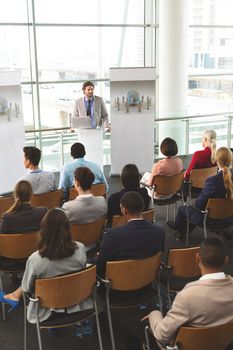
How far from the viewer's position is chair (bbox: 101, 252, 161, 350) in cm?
300

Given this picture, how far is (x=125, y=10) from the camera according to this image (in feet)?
33.8

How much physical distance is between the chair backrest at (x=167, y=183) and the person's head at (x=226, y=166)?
71 cm

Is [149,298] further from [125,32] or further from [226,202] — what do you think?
[125,32]

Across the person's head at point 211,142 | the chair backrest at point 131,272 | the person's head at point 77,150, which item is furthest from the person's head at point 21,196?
the person's head at point 211,142

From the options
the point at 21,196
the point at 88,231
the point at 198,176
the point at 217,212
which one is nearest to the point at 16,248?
the point at 21,196

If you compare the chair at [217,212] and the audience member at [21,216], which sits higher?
the audience member at [21,216]

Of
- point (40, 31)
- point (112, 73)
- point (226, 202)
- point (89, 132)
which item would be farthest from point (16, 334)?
point (40, 31)

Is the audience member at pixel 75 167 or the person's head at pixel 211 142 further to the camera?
the person's head at pixel 211 142

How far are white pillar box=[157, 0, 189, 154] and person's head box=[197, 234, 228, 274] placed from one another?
7409 millimetres

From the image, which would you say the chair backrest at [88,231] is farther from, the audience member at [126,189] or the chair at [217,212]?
the chair at [217,212]

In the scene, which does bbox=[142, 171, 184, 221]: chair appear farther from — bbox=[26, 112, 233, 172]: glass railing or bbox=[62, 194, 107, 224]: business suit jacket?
bbox=[26, 112, 233, 172]: glass railing

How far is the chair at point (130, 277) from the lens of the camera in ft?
9.86

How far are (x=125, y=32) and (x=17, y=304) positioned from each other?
8.15 meters

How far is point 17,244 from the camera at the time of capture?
355 centimetres
